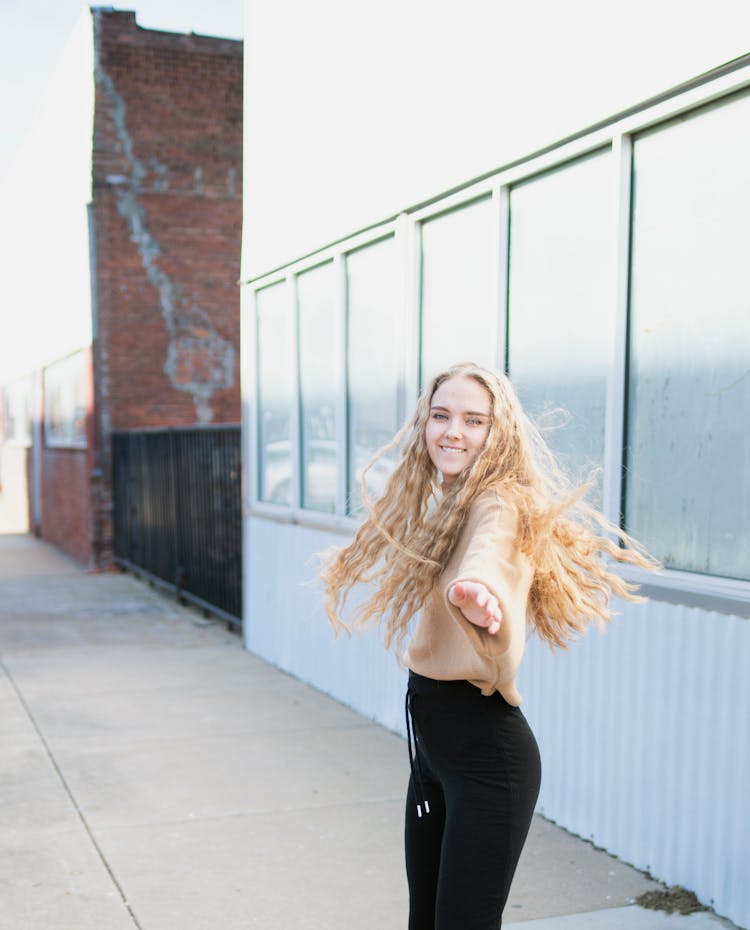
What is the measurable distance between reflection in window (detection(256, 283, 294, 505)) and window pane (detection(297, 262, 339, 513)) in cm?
22

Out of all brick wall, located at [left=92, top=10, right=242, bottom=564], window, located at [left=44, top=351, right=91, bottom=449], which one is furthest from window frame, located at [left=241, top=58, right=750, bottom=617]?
window, located at [left=44, top=351, right=91, bottom=449]

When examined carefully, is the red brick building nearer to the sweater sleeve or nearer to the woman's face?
the woman's face

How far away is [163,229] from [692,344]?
1141 cm

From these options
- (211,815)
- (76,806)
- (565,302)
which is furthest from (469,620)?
(76,806)

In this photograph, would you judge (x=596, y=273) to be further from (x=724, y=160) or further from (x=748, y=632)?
(x=748, y=632)

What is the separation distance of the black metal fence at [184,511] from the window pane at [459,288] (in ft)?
13.3

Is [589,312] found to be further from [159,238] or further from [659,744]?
[159,238]

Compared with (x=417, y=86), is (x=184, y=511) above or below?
below

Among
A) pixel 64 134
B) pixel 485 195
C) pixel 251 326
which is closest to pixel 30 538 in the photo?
pixel 64 134

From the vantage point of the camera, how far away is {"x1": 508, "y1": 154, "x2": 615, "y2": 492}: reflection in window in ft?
15.6

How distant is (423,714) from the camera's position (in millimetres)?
2646

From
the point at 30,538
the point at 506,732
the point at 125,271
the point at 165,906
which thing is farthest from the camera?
the point at 30,538

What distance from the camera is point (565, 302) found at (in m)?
5.05

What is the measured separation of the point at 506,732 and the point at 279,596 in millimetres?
6025
